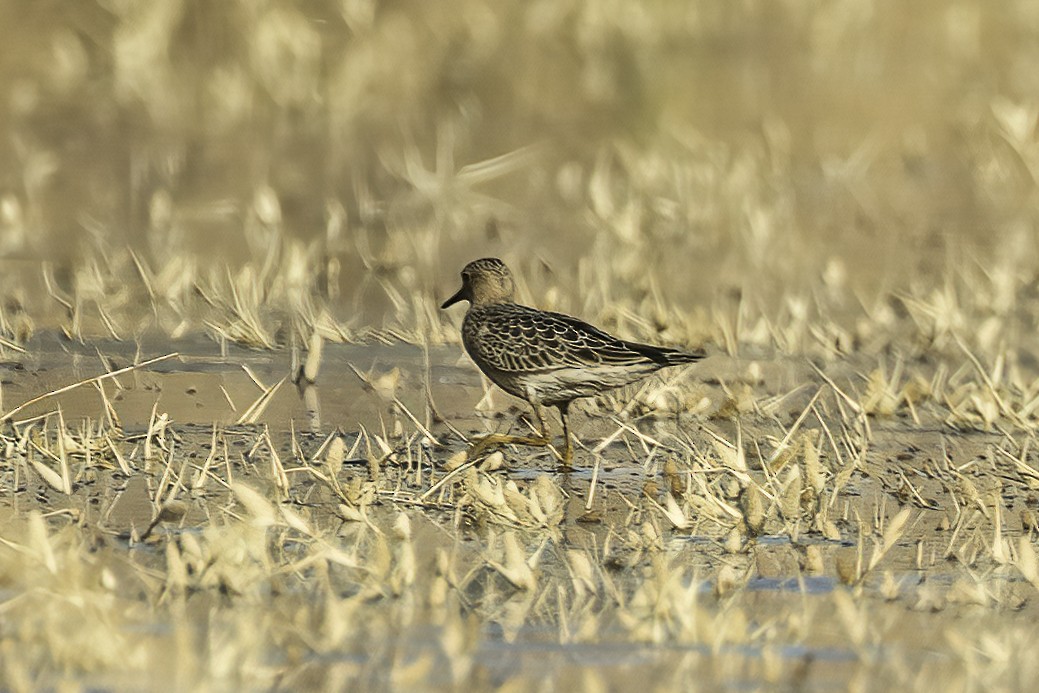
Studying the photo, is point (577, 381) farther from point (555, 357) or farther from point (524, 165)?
point (524, 165)

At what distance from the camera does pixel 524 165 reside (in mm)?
12797

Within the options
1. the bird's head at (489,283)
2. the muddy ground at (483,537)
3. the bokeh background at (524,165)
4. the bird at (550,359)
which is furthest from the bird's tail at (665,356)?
the bokeh background at (524,165)

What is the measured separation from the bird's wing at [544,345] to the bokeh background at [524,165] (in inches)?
54.1

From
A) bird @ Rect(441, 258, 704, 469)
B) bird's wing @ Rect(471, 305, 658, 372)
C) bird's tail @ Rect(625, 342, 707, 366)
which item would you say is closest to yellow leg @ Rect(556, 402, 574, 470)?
bird @ Rect(441, 258, 704, 469)

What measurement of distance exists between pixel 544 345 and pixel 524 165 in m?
5.89

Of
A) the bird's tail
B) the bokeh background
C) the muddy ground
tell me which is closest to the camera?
the muddy ground

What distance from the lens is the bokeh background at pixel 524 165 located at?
9.35 metres

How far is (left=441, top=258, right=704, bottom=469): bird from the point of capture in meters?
6.87

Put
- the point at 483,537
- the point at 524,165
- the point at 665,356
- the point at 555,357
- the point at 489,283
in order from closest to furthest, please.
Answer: the point at 483,537, the point at 665,356, the point at 555,357, the point at 489,283, the point at 524,165

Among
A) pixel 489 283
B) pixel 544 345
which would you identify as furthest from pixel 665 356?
pixel 489 283

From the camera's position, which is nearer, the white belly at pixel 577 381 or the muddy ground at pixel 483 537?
the muddy ground at pixel 483 537

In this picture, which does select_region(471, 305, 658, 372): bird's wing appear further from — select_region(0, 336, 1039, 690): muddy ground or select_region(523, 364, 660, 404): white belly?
select_region(0, 336, 1039, 690): muddy ground

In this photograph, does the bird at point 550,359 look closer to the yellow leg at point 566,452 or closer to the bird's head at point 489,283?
the yellow leg at point 566,452

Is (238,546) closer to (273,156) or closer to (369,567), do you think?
(369,567)
